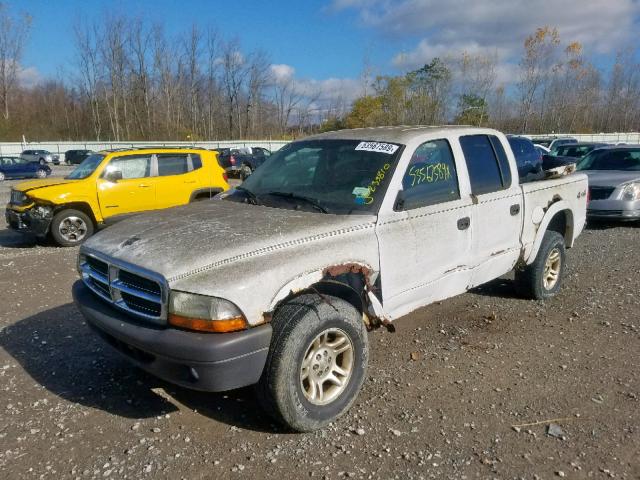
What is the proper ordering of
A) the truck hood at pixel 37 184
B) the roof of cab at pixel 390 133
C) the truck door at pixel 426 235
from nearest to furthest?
the truck door at pixel 426 235, the roof of cab at pixel 390 133, the truck hood at pixel 37 184

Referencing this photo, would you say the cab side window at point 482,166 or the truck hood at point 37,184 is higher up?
the cab side window at point 482,166

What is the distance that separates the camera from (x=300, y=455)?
2.85 metres

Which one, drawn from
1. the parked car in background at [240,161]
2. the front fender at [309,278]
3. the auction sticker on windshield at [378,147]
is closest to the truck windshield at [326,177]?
the auction sticker on windshield at [378,147]

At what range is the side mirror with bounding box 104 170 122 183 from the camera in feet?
29.7

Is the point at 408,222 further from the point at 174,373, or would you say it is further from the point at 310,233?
the point at 174,373

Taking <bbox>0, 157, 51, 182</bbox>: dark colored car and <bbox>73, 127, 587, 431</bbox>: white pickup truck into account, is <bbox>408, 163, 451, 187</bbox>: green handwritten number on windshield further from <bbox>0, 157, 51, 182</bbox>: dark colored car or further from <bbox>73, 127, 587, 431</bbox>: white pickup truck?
<bbox>0, 157, 51, 182</bbox>: dark colored car

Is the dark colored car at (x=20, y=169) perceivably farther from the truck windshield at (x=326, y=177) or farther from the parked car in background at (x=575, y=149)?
the truck windshield at (x=326, y=177)

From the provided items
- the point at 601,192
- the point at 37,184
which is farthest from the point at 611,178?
the point at 37,184

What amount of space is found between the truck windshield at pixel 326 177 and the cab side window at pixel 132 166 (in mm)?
5659

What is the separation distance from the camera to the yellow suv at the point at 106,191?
28.1ft

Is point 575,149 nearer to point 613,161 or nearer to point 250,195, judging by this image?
point 613,161

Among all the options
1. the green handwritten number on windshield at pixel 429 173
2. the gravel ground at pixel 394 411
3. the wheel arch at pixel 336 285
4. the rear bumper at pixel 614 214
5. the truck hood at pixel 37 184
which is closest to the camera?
the gravel ground at pixel 394 411

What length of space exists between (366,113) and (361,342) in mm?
56056

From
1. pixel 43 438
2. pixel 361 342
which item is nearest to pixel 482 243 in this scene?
pixel 361 342
